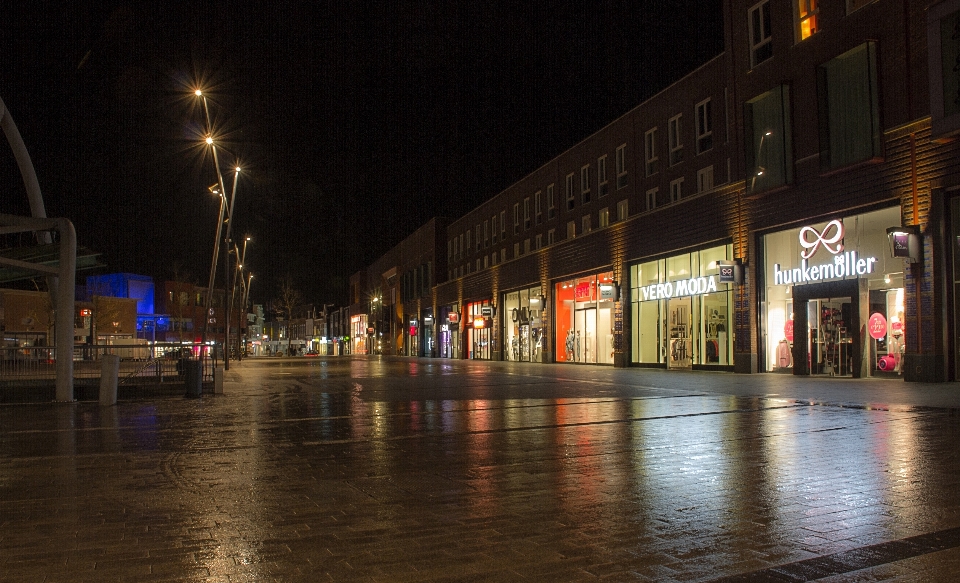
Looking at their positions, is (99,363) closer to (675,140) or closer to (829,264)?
(829,264)

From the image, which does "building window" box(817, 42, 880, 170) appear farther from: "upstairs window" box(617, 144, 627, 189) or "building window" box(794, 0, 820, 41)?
"upstairs window" box(617, 144, 627, 189)

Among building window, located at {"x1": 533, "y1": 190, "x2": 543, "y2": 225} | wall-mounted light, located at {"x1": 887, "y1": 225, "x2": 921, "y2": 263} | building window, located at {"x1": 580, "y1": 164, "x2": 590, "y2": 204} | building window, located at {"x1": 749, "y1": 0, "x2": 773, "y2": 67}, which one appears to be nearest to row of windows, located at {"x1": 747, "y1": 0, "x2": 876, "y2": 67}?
building window, located at {"x1": 749, "y1": 0, "x2": 773, "y2": 67}

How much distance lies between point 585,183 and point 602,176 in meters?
2.08

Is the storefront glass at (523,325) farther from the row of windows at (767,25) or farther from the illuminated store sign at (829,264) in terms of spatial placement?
the illuminated store sign at (829,264)

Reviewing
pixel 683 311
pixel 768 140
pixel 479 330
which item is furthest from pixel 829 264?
pixel 479 330

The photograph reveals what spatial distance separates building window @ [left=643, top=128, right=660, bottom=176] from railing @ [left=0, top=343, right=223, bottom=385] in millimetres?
23055

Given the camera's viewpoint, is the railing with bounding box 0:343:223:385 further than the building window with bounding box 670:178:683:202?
No

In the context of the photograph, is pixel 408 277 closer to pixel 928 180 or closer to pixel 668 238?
pixel 668 238

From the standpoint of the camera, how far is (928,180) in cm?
2005

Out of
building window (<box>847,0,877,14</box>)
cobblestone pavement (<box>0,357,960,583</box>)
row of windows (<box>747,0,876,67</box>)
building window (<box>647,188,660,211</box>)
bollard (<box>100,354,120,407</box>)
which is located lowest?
cobblestone pavement (<box>0,357,960,583</box>)

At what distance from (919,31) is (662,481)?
1895 centimetres

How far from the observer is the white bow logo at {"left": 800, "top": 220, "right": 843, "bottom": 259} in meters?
23.0

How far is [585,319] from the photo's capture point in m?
40.5

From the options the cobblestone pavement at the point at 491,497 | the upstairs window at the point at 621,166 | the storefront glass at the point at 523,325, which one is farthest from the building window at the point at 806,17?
the storefront glass at the point at 523,325
